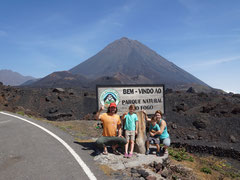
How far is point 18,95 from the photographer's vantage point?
91.5ft

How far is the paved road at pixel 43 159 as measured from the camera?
4691 millimetres

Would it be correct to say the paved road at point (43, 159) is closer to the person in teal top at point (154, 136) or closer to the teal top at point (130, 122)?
the teal top at point (130, 122)

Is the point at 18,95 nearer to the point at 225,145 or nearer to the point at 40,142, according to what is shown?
the point at 40,142

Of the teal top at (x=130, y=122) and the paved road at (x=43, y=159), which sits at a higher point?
the teal top at (x=130, y=122)

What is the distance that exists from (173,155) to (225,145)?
755 centimetres

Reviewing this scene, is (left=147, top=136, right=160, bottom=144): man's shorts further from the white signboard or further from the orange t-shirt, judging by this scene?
the white signboard

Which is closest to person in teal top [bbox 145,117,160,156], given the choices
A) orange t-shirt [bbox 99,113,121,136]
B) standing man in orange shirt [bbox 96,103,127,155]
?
standing man in orange shirt [bbox 96,103,127,155]

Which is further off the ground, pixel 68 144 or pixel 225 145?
pixel 68 144

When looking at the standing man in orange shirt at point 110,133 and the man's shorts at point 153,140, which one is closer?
the standing man in orange shirt at point 110,133

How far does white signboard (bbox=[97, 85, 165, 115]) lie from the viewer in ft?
24.7

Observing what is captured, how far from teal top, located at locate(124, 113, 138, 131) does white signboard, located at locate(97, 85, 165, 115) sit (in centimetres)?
133

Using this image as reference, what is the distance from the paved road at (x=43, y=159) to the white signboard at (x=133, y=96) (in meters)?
1.98

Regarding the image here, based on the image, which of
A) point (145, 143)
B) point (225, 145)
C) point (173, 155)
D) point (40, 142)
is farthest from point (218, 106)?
point (40, 142)

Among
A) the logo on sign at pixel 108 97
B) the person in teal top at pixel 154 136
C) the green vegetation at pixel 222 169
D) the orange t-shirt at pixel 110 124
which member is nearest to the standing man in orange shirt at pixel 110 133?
the orange t-shirt at pixel 110 124
